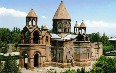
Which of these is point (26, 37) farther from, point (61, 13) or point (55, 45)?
point (61, 13)

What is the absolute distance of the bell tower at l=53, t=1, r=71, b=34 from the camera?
53.0 m

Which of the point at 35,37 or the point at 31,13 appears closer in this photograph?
the point at 31,13

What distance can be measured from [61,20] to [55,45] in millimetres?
5633

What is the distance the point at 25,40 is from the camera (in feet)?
157

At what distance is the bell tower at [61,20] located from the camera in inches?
2088

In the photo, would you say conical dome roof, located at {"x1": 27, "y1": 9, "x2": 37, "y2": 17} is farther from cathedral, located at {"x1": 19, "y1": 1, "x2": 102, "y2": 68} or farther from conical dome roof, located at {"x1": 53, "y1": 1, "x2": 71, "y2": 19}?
conical dome roof, located at {"x1": 53, "y1": 1, "x2": 71, "y2": 19}

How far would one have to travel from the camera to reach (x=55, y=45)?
4975cm

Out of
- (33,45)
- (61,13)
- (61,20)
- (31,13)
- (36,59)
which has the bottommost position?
(36,59)

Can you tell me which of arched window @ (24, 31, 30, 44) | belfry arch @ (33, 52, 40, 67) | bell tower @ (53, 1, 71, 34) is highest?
bell tower @ (53, 1, 71, 34)

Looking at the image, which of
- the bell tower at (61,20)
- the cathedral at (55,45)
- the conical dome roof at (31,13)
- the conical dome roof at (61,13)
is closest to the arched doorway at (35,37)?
the cathedral at (55,45)

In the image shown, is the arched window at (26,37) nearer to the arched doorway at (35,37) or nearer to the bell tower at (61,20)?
the arched doorway at (35,37)

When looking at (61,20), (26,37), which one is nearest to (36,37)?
(26,37)

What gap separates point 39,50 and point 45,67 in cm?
299

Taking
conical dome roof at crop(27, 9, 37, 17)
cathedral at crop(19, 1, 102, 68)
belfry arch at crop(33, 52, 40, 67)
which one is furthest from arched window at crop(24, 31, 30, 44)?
conical dome roof at crop(27, 9, 37, 17)
